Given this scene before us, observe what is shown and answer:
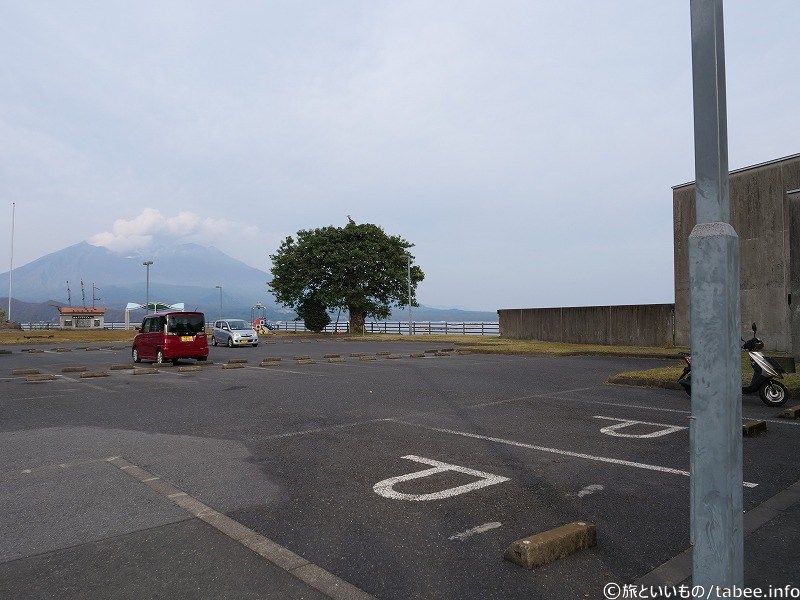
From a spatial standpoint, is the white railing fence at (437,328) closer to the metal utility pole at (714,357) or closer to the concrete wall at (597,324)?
the concrete wall at (597,324)

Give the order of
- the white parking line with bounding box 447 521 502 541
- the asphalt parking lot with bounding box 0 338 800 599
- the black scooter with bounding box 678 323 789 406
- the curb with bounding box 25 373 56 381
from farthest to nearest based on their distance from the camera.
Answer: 1. the curb with bounding box 25 373 56 381
2. the black scooter with bounding box 678 323 789 406
3. the white parking line with bounding box 447 521 502 541
4. the asphalt parking lot with bounding box 0 338 800 599

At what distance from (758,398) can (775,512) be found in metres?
7.07

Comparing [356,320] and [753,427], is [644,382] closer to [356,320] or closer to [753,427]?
[753,427]

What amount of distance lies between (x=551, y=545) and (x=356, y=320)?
43.6m

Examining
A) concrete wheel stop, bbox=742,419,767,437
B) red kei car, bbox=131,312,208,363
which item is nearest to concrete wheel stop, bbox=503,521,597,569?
concrete wheel stop, bbox=742,419,767,437

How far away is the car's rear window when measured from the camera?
63.5ft

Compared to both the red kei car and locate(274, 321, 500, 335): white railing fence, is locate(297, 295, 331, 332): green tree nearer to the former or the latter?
locate(274, 321, 500, 335): white railing fence

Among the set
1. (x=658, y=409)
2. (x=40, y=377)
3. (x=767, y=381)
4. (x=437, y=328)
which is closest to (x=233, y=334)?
(x=40, y=377)

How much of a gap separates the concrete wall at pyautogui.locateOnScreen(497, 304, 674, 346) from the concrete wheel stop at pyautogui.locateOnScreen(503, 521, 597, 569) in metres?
21.3

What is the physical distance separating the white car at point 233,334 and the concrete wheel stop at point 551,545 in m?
30.0

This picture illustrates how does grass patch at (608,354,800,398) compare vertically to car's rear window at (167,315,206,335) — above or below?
below

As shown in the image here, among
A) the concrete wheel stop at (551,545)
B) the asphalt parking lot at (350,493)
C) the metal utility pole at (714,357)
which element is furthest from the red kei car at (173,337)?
the metal utility pole at (714,357)

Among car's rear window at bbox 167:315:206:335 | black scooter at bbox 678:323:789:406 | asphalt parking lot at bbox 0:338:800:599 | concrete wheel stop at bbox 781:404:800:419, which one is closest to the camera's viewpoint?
asphalt parking lot at bbox 0:338:800:599

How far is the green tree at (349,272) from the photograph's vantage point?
46.0m
